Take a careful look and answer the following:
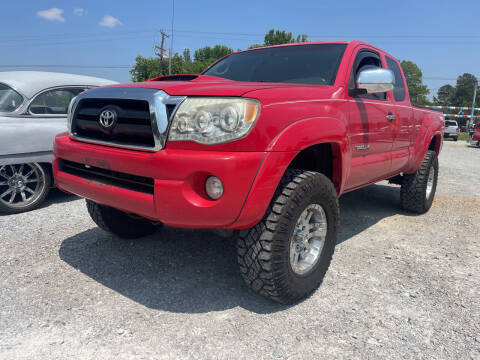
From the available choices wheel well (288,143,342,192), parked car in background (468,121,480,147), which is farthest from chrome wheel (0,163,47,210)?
parked car in background (468,121,480,147)

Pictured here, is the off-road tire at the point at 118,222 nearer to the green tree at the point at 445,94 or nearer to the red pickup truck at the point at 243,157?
the red pickup truck at the point at 243,157

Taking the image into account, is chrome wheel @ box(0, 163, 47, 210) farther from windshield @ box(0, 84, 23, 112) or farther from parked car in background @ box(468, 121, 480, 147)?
parked car in background @ box(468, 121, 480, 147)

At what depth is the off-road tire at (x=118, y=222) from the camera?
3148 mm

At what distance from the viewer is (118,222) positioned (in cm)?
323

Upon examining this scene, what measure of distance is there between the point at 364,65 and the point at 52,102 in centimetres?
373

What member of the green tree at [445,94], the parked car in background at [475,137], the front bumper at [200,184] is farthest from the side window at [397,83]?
the green tree at [445,94]

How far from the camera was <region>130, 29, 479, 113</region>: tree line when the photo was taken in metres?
59.1

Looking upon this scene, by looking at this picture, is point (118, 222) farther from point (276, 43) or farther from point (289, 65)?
point (276, 43)

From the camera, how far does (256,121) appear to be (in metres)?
1.96

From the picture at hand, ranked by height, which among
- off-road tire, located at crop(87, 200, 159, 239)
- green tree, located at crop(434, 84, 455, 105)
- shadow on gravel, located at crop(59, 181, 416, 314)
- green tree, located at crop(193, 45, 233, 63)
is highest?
green tree, located at crop(193, 45, 233, 63)

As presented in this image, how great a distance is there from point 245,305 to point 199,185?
3.01ft

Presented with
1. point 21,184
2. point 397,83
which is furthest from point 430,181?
point 21,184

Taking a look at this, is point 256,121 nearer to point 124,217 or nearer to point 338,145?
point 338,145

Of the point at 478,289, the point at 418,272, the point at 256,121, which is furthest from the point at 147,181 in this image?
the point at 478,289
